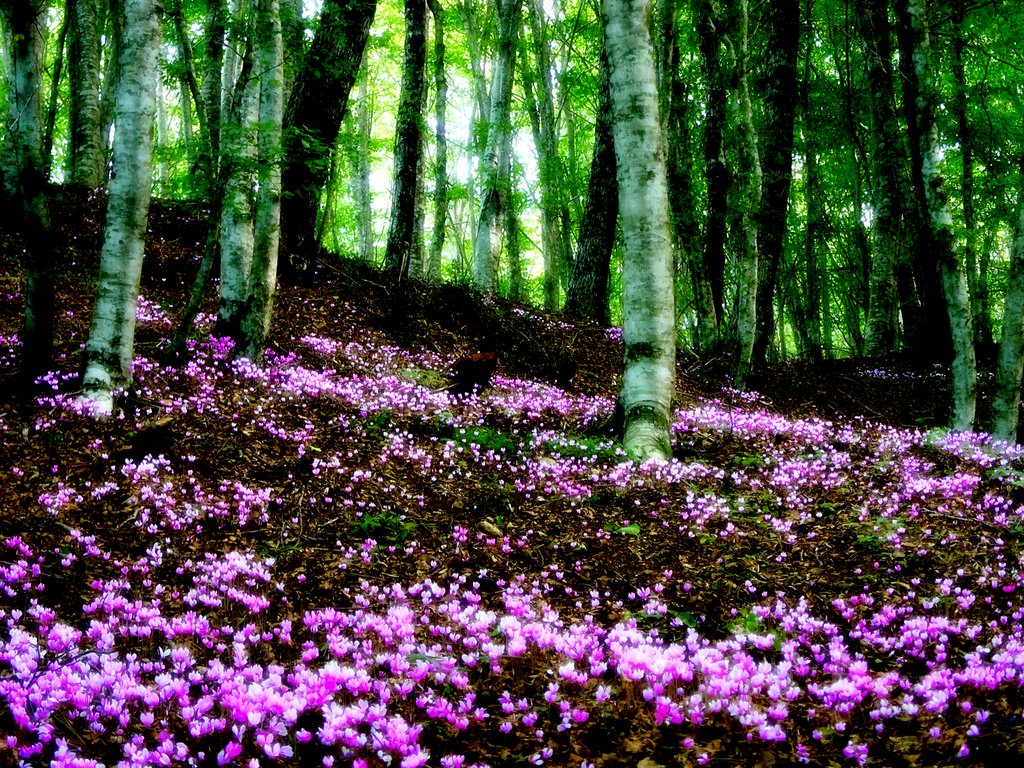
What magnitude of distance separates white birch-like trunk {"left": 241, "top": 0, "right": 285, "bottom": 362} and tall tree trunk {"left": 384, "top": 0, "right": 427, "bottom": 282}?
617cm

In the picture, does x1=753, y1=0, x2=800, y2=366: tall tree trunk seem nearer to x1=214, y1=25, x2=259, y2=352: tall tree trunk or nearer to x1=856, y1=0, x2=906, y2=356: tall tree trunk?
x1=856, y1=0, x2=906, y2=356: tall tree trunk

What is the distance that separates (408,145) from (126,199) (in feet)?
30.9

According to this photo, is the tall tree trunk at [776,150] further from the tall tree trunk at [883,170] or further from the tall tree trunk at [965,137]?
the tall tree trunk at [965,137]

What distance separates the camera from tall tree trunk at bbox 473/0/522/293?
17875mm

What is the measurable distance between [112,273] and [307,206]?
24.8 feet

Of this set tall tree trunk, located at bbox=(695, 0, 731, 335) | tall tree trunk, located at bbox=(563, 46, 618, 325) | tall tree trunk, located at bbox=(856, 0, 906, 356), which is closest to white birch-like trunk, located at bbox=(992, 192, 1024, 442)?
tall tree trunk, located at bbox=(695, 0, 731, 335)

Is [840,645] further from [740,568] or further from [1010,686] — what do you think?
[740,568]

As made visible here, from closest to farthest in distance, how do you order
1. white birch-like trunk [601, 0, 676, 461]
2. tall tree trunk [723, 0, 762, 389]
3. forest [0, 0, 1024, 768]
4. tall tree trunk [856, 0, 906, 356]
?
forest [0, 0, 1024, 768], white birch-like trunk [601, 0, 676, 461], tall tree trunk [723, 0, 762, 389], tall tree trunk [856, 0, 906, 356]

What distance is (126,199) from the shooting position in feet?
23.5

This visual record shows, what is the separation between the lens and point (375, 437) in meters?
8.41

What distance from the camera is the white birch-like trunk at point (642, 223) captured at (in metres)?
8.03

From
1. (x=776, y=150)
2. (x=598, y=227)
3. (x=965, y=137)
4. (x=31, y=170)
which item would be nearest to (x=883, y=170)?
(x=965, y=137)

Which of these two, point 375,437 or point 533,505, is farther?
point 375,437

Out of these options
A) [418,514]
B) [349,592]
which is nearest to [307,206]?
[418,514]
